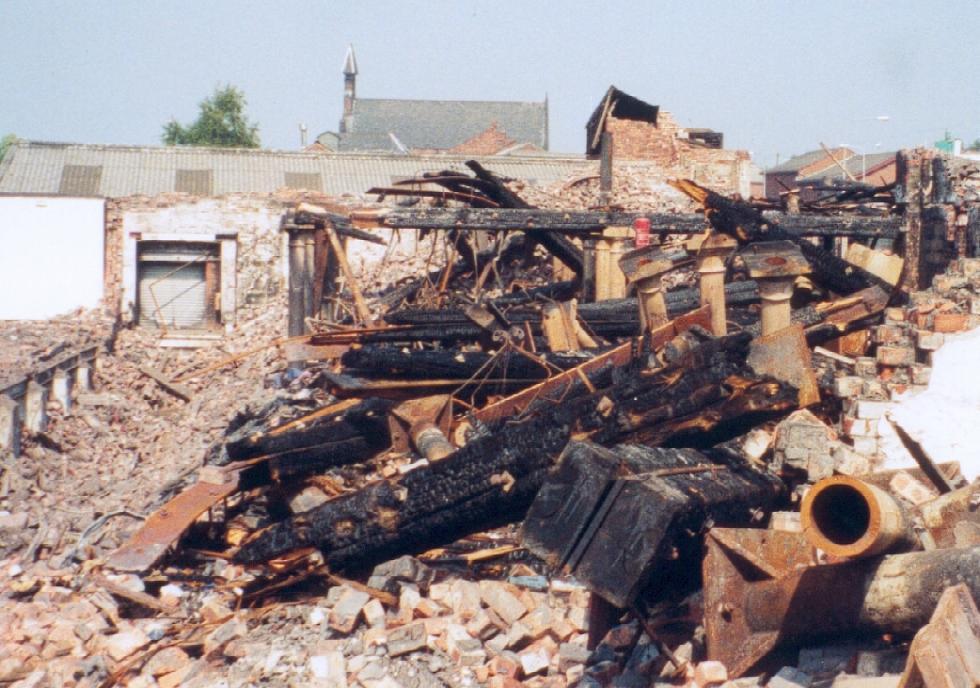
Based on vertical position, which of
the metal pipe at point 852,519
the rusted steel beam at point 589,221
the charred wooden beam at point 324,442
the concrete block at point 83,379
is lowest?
the concrete block at point 83,379

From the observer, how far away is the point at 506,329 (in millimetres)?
8914

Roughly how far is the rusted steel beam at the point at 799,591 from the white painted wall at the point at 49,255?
63.8 ft

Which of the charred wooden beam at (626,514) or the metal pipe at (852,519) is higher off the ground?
the metal pipe at (852,519)

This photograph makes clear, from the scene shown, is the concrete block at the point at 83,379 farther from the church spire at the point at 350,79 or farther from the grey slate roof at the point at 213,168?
the church spire at the point at 350,79

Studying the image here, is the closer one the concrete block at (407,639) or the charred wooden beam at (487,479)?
the concrete block at (407,639)

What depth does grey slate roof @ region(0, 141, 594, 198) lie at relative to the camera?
898 inches

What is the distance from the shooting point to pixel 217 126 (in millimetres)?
48938

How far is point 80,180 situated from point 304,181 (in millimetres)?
4911

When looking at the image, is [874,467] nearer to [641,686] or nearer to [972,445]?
[972,445]

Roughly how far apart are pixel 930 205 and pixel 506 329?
15.3 ft

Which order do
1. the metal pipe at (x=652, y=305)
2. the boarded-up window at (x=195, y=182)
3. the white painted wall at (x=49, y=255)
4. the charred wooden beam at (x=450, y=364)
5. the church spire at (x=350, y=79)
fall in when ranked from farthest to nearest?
the church spire at (x=350, y=79) < the boarded-up window at (x=195, y=182) < the white painted wall at (x=49, y=255) < the charred wooden beam at (x=450, y=364) < the metal pipe at (x=652, y=305)

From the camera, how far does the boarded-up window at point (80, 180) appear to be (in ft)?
73.2

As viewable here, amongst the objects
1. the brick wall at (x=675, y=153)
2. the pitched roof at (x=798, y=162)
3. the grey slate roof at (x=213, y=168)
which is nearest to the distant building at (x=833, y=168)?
the pitched roof at (x=798, y=162)

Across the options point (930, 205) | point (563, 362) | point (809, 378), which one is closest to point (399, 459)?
point (563, 362)
